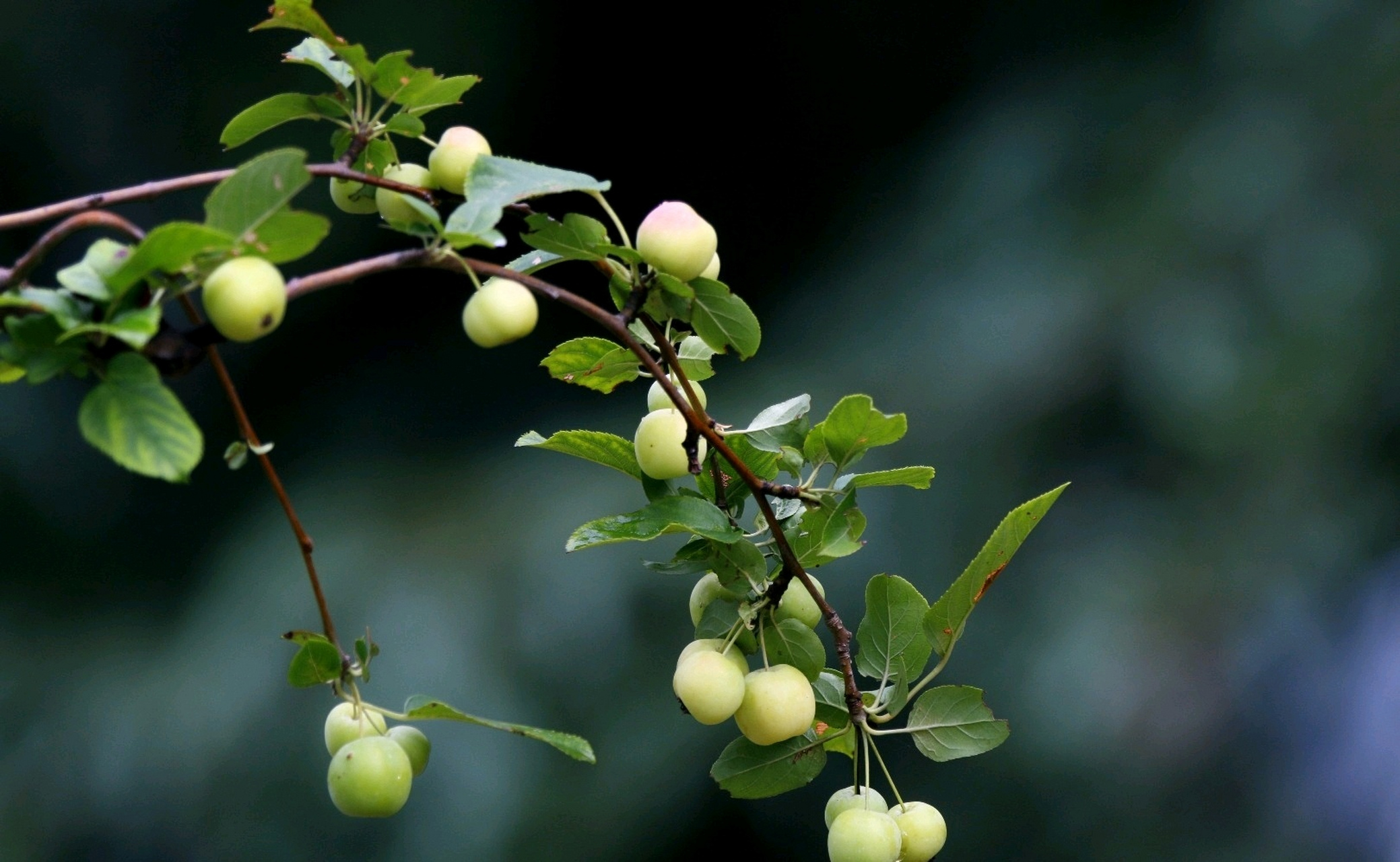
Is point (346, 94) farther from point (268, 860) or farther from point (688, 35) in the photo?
point (688, 35)

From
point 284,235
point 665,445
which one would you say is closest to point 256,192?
point 284,235

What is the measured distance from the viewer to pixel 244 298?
0.17 meters

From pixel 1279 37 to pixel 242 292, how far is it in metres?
1.23

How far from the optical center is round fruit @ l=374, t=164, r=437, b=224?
23 centimetres

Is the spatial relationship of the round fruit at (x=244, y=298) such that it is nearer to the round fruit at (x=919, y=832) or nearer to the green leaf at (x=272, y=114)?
the green leaf at (x=272, y=114)

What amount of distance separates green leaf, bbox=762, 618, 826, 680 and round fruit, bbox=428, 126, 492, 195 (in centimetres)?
12

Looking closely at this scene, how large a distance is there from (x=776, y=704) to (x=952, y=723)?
61 millimetres

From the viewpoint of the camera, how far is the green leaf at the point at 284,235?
0.18 meters

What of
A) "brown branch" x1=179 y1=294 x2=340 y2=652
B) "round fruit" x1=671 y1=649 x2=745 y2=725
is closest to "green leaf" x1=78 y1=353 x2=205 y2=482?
"brown branch" x1=179 y1=294 x2=340 y2=652

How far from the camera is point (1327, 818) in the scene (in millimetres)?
1005

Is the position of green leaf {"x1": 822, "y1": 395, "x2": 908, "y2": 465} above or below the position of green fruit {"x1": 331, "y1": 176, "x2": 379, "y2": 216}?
below

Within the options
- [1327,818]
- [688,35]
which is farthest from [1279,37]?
[1327,818]

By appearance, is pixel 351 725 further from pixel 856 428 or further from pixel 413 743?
pixel 856 428

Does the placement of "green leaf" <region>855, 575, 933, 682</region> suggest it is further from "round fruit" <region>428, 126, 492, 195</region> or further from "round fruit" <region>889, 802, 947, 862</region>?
"round fruit" <region>428, 126, 492, 195</region>
